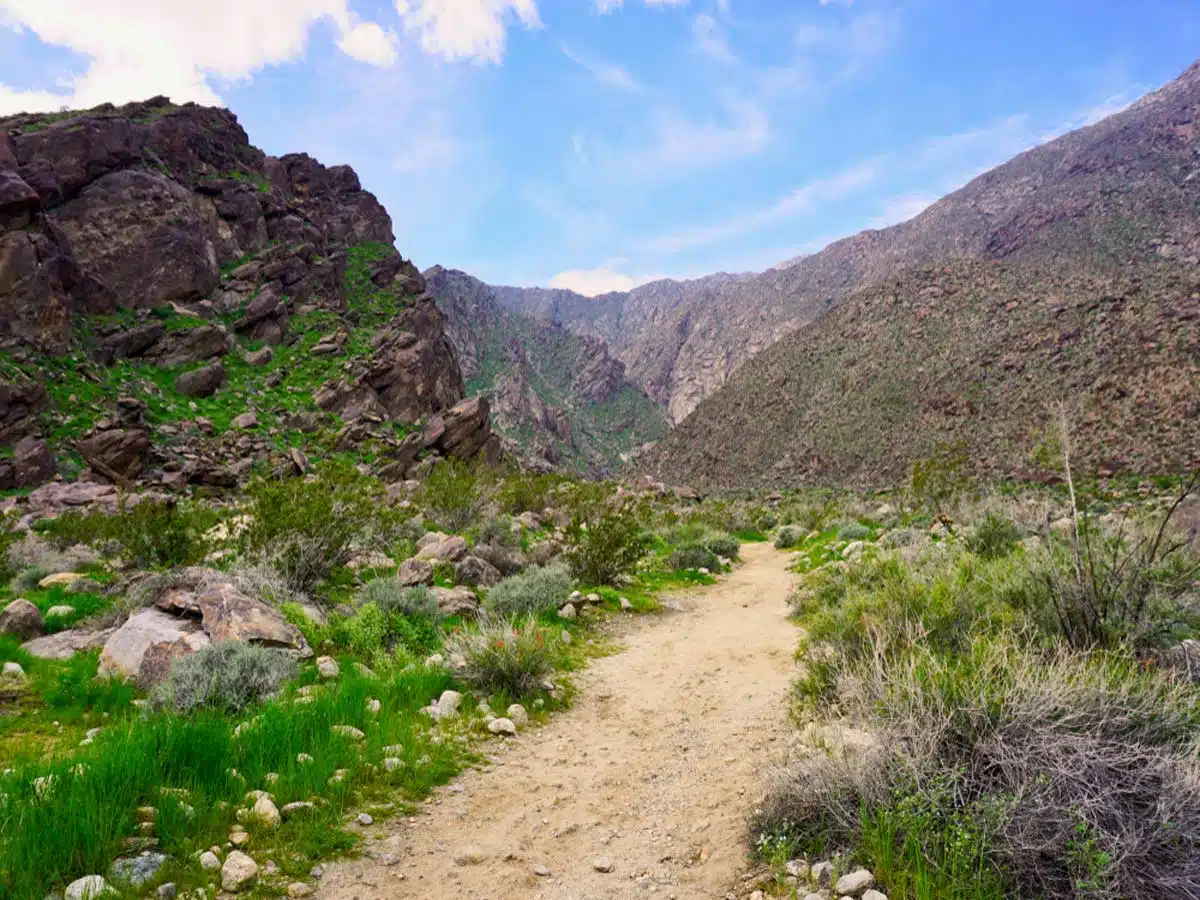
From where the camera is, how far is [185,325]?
3544cm

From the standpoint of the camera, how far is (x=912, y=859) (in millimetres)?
2787

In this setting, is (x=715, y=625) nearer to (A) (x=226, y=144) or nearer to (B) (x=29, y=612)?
(B) (x=29, y=612)

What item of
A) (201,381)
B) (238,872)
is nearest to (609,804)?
(238,872)

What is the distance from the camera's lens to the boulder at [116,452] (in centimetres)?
2539

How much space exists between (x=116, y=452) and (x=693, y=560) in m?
25.0

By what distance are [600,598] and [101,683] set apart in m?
6.77

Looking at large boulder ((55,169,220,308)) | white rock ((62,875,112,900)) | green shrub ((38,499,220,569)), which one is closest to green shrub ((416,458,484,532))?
green shrub ((38,499,220,569))

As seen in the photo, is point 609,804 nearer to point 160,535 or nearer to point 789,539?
point 160,535

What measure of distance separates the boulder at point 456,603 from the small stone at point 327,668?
198cm

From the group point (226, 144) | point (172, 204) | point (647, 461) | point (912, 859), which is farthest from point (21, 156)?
point (647, 461)

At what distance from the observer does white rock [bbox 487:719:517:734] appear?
5.38 metres

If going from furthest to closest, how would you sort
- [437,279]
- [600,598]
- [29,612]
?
[437,279], [600,598], [29,612]

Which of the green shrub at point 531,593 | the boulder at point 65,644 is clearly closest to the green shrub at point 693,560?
the green shrub at point 531,593

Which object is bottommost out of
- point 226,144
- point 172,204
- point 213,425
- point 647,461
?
point 647,461
